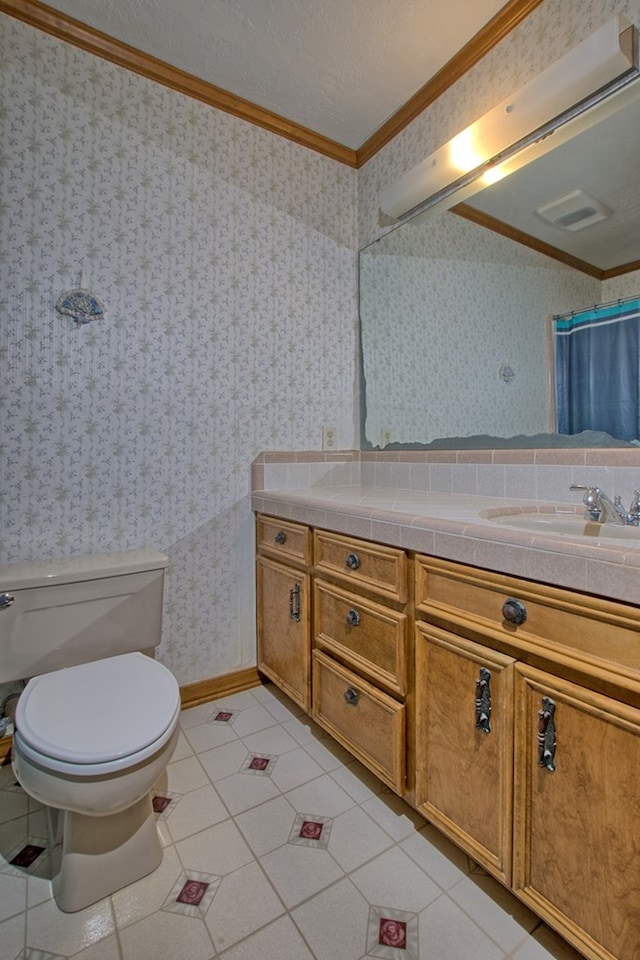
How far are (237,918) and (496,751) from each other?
682mm

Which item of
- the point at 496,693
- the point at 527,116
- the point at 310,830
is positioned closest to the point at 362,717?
the point at 310,830

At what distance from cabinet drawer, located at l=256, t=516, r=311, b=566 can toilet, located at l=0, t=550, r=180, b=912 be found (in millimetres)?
435

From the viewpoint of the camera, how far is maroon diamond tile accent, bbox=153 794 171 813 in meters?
1.38

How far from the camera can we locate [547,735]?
0.90 metres

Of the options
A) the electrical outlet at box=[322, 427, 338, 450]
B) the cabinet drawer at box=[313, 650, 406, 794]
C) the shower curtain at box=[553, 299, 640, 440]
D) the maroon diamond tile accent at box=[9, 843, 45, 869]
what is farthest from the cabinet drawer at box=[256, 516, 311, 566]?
the maroon diamond tile accent at box=[9, 843, 45, 869]

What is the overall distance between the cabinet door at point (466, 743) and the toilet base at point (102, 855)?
0.68 m

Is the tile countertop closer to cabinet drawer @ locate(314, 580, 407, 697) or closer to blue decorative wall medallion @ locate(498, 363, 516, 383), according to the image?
cabinet drawer @ locate(314, 580, 407, 697)

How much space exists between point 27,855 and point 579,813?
1310 mm

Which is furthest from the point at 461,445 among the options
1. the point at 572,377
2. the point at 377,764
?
the point at 377,764

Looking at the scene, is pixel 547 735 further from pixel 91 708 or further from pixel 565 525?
pixel 91 708

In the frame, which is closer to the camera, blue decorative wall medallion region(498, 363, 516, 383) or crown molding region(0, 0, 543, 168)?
crown molding region(0, 0, 543, 168)

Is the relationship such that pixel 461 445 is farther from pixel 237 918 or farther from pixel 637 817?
pixel 237 918

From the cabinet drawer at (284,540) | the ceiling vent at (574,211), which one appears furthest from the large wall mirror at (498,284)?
the cabinet drawer at (284,540)

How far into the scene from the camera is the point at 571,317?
1456 millimetres
